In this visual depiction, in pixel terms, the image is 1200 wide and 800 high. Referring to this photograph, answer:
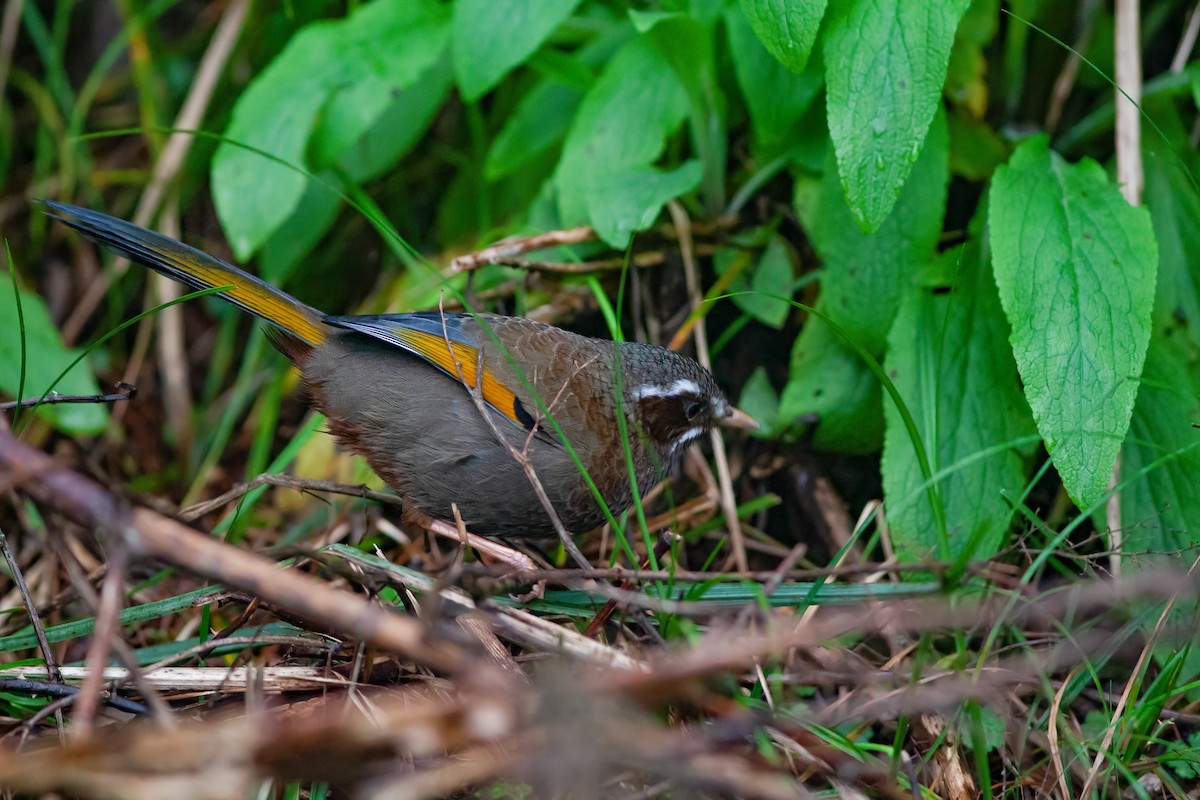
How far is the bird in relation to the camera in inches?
133

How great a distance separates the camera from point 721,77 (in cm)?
424

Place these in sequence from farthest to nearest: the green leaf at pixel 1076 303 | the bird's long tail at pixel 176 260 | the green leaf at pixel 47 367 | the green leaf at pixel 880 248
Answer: the green leaf at pixel 47 367 → the green leaf at pixel 880 248 → the bird's long tail at pixel 176 260 → the green leaf at pixel 1076 303

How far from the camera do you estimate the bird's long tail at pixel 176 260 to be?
3297 mm

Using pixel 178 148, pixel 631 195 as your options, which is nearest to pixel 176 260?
pixel 631 195

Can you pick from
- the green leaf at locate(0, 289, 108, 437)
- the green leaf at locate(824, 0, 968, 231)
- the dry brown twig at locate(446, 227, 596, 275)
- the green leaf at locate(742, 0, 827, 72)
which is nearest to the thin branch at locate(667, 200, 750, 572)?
the dry brown twig at locate(446, 227, 596, 275)

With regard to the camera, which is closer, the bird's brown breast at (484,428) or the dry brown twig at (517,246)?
the bird's brown breast at (484,428)

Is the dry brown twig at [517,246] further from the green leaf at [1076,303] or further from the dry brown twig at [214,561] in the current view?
the dry brown twig at [214,561]

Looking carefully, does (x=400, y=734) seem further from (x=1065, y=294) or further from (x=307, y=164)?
(x=307, y=164)

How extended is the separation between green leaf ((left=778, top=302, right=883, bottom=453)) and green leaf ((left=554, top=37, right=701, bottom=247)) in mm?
814

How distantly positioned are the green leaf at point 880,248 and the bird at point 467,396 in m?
0.62

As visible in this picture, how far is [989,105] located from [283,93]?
9.20 feet

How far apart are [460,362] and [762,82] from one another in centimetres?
150

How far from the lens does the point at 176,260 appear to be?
132 inches

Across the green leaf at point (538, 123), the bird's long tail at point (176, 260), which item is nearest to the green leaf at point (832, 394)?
the green leaf at point (538, 123)
